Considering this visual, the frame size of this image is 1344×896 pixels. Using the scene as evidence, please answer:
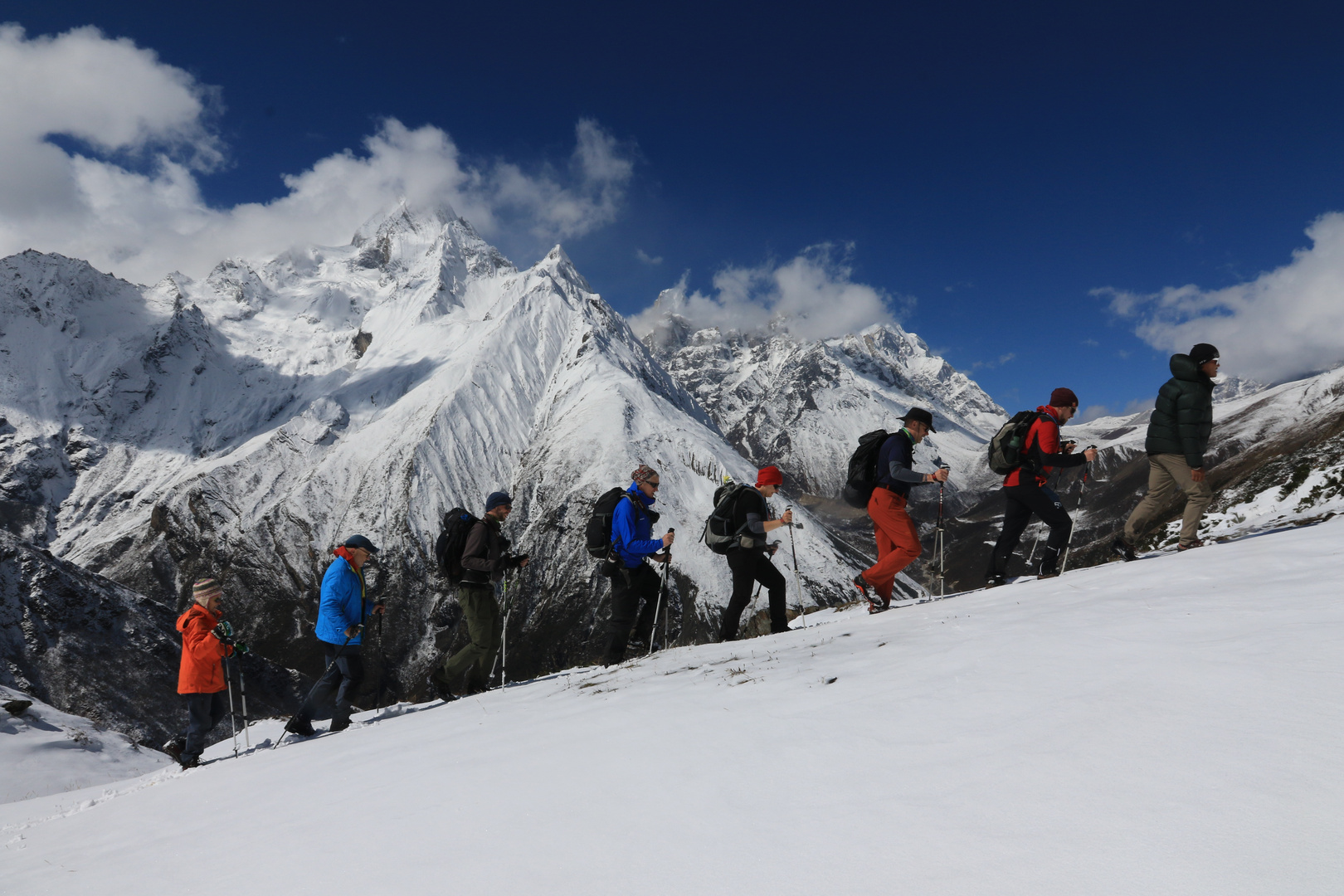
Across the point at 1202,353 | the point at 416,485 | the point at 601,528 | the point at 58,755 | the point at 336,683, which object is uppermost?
the point at 416,485

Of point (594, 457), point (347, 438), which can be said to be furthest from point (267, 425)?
point (594, 457)

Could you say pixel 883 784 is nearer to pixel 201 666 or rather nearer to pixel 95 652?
pixel 201 666

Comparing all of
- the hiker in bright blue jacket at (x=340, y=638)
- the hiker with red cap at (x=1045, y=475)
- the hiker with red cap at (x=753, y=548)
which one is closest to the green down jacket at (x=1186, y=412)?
the hiker with red cap at (x=1045, y=475)

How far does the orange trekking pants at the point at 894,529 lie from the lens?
9.73m

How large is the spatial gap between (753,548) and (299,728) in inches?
Answer: 312

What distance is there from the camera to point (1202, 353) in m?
9.45

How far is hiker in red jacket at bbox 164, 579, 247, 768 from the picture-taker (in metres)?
9.95

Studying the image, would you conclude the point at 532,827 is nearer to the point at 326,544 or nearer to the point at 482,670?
the point at 482,670

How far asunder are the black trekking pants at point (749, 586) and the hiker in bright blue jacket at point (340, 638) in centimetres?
595

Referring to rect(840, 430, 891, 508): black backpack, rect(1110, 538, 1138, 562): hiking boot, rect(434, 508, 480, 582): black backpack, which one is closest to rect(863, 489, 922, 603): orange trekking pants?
rect(840, 430, 891, 508): black backpack

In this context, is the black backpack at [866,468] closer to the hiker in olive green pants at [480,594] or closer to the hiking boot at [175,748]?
the hiker in olive green pants at [480,594]

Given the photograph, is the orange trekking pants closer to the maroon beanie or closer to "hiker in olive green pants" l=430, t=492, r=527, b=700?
the maroon beanie

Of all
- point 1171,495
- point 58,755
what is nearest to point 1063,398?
point 1171,495

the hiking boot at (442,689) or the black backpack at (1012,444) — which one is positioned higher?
the black backpack at (1012,444)
